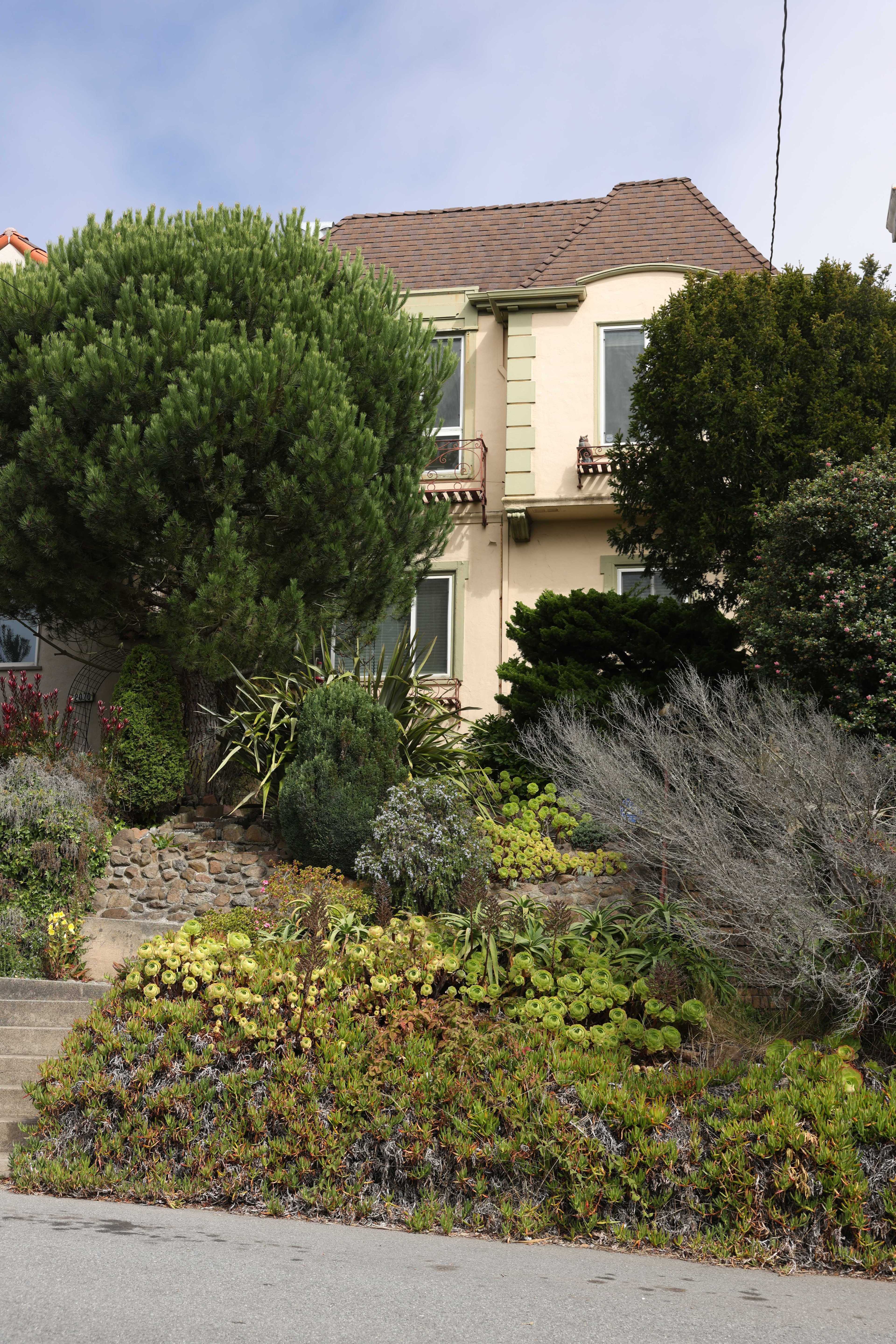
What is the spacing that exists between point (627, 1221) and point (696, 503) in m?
6.93

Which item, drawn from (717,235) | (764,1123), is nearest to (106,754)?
(764,1123)

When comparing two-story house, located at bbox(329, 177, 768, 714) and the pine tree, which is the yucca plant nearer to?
the pine tree

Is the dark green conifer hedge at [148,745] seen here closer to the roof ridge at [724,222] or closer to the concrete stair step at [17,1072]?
the concrete stair step at [17,1072]

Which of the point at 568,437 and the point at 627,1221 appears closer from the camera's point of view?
the point at 627,1221

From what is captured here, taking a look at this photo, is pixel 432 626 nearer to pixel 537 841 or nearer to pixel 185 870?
pixel 537 841

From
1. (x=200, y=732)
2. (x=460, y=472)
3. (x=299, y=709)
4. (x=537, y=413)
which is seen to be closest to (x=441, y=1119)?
(x=299, y=709)

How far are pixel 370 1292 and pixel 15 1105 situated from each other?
10.9 feet

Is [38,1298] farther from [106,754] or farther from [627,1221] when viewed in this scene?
[106,754]

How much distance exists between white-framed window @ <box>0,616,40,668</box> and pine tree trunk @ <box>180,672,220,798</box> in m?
4.34

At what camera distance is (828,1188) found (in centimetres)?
458

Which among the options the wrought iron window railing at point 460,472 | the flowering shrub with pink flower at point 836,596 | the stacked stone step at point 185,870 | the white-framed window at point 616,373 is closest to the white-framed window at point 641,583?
the white-framed window at point 616,373

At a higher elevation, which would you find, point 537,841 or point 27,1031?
point 537,841

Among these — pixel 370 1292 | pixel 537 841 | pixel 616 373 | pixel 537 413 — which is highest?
pixel 616 373

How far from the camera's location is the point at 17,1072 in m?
6.45
